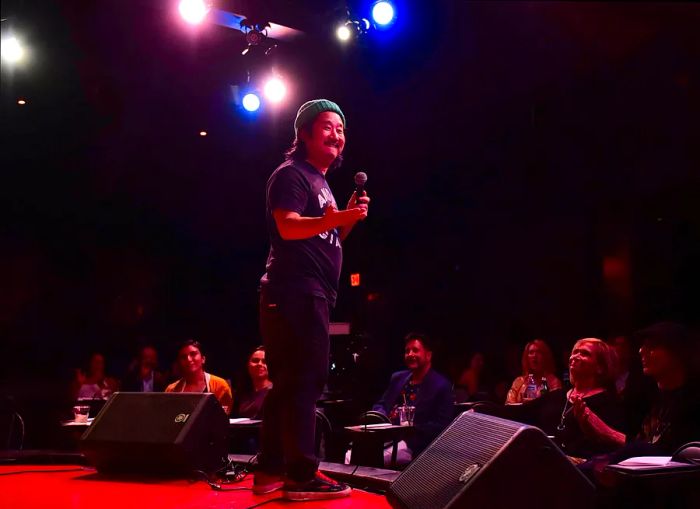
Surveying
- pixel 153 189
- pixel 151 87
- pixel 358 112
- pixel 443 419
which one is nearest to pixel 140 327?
pixel 153 189

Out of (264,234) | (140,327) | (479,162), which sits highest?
(479,162)

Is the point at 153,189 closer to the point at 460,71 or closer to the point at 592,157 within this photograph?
the point at 460,71

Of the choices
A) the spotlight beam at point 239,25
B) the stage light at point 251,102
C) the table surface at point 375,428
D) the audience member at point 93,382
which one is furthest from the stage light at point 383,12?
the audience member at point 93,382

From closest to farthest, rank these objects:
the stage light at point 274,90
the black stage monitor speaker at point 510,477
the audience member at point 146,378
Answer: the black stage monitor speaker at point 510,477 → the stage light at point 274,90 → the audience member at point 146,378

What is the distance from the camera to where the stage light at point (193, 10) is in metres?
5.12

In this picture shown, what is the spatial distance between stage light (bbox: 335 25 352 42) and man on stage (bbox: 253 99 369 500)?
3154mm

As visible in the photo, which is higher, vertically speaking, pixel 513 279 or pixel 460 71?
pixel 460 71

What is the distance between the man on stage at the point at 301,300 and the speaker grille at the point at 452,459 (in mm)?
359

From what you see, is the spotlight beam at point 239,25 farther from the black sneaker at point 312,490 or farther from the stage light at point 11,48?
the black sneaker at point 312,490

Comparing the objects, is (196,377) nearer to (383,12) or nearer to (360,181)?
(360,181)

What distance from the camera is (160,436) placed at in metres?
2.75

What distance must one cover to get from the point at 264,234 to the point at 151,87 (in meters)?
3.87

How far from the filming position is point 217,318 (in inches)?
420

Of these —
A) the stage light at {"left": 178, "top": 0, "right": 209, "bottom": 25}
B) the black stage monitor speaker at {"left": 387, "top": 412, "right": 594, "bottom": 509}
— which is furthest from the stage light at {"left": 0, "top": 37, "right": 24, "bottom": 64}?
the black stage monitor speaker at {"left": 387, "top": 412, "right": 594, "bottom": 509}
